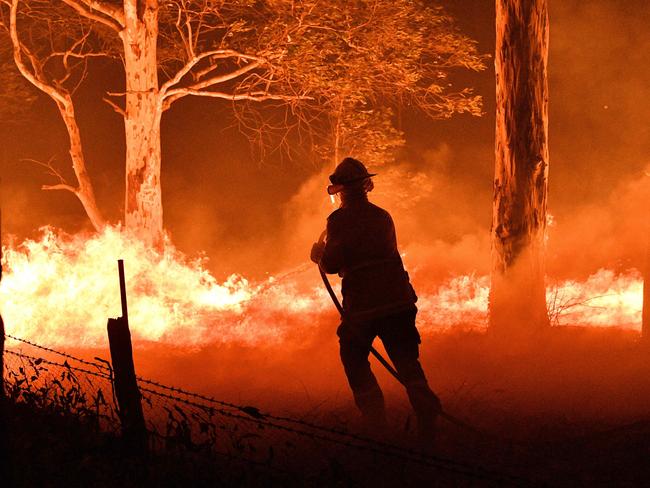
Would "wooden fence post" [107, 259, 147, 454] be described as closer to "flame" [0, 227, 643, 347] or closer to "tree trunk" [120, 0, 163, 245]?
"flame" [0, 227, 643, 347]

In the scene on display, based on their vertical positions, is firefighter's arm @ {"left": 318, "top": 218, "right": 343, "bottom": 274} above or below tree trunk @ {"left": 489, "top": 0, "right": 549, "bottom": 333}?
below

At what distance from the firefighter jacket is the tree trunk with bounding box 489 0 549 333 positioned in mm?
3710

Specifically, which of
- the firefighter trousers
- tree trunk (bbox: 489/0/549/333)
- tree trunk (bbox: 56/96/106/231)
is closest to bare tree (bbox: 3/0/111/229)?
tree trunk (bbox: 56/96/106/231)

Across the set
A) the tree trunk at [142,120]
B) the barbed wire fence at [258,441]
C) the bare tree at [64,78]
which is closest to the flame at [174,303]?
the tree trunk at [142,120]

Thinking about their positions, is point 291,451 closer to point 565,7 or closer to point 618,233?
point 618,233

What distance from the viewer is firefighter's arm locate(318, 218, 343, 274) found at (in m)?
5.74

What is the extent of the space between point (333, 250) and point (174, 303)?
22.3ft

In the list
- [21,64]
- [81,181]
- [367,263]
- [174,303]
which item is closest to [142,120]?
[21,64]

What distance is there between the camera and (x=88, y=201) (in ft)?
52.9

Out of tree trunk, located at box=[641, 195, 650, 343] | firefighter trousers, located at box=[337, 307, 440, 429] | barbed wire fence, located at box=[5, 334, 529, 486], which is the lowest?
barbed wire fence, located at box=[5, 334, 529, 486]

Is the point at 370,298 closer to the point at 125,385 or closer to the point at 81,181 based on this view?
the point at 125,385

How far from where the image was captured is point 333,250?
18.9 ft

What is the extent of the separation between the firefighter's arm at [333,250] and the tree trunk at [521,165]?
13.0 ft

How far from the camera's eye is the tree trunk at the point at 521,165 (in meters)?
8.93
